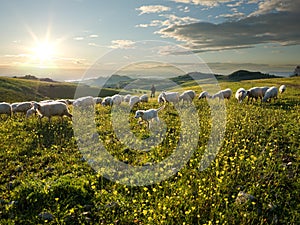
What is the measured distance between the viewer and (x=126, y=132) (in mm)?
15078

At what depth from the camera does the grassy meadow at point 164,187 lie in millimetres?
6863

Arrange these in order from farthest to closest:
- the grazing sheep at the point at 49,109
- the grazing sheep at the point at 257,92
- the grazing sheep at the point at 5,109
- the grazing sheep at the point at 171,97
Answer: the grazing sheep at the point at 257,92 < the grazing sheep at the point at 171,97 < the grazing sheep at the point at 5,109 < the grazing sheep at the point at 49,109

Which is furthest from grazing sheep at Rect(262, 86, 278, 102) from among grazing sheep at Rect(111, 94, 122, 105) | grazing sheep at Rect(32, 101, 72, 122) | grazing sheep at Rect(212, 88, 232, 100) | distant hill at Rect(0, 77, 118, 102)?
distant hill at Rect(0, 77, 118, 102)

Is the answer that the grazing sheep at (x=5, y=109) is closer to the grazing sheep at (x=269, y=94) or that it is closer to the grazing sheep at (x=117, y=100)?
the grazing sheep at (x=117, y=100)

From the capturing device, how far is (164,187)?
27.1 feet

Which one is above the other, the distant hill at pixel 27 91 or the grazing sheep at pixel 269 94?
the distant hill at pixel 27 91

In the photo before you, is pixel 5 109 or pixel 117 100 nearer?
pixel 5 109

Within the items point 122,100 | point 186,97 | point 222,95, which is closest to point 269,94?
point 222,95

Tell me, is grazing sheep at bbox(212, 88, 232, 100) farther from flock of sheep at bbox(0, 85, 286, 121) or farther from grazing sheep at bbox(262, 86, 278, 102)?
grazing sheep at bbox(262, 86, 278, 102)

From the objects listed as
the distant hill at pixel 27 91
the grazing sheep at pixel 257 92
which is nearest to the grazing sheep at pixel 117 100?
the grazing sheep at pixel 257 92

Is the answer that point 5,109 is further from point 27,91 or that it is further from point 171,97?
point 27,91

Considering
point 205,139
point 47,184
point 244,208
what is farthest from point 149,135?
point 244,208

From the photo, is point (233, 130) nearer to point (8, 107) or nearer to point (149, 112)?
point (149, 112)

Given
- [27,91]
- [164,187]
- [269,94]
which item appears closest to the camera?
[164,187]
